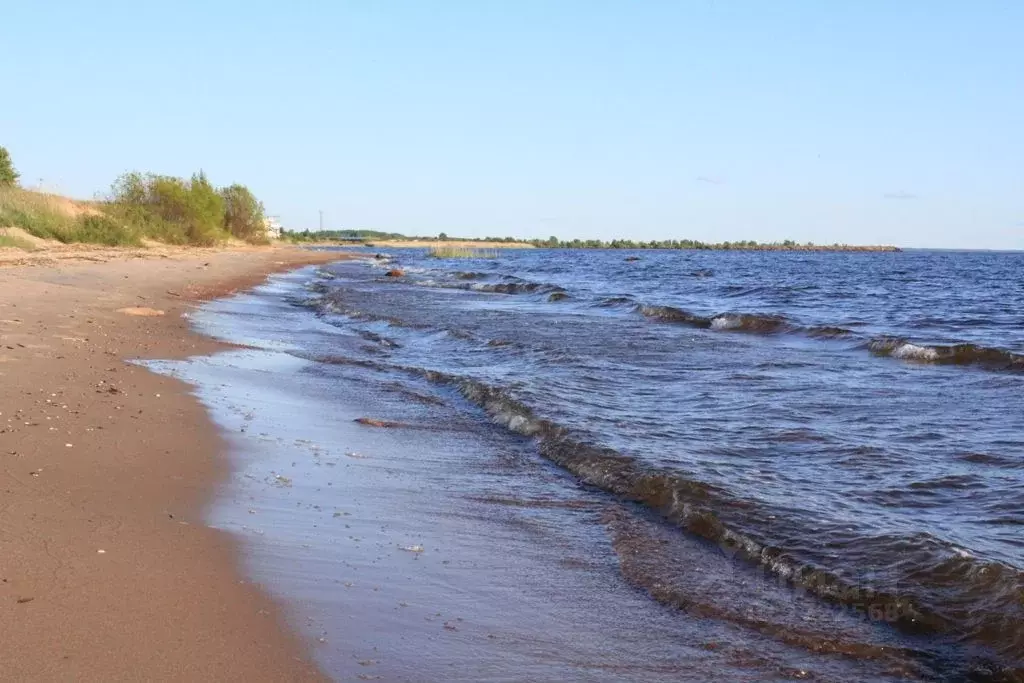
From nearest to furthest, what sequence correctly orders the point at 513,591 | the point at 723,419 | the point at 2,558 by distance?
1. the point at 2,558
2. the point at 513,591
3. the point at 723,419

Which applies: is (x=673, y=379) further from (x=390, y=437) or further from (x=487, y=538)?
(x=487, y=538)

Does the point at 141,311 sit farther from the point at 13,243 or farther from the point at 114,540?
the point at 13,243

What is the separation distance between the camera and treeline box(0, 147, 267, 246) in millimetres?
36656

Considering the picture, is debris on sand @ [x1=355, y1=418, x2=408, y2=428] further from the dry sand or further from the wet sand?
the dry sand

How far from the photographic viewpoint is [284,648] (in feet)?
12.6

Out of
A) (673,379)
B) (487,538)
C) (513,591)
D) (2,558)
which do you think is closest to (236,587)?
(2,558)

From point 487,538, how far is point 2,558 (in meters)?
2.79

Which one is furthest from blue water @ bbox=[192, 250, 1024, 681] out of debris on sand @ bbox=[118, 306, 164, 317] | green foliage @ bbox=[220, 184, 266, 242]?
green foliage @ bbox=[220, 184, 266, 242]

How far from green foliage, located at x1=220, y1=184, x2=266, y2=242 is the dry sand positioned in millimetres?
69743

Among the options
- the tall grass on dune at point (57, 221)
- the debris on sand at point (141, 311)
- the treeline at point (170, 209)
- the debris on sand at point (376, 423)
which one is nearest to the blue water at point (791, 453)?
the debris on sand at point (376, 423)

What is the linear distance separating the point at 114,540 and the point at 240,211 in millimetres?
77480

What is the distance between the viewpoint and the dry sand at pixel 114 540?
3.60 m

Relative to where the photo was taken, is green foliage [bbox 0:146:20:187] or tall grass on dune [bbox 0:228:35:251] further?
green foliage [bbox 0:146:20:187]

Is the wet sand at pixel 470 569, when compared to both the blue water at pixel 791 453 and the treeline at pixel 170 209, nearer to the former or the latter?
the blue water at pixel 791 453
